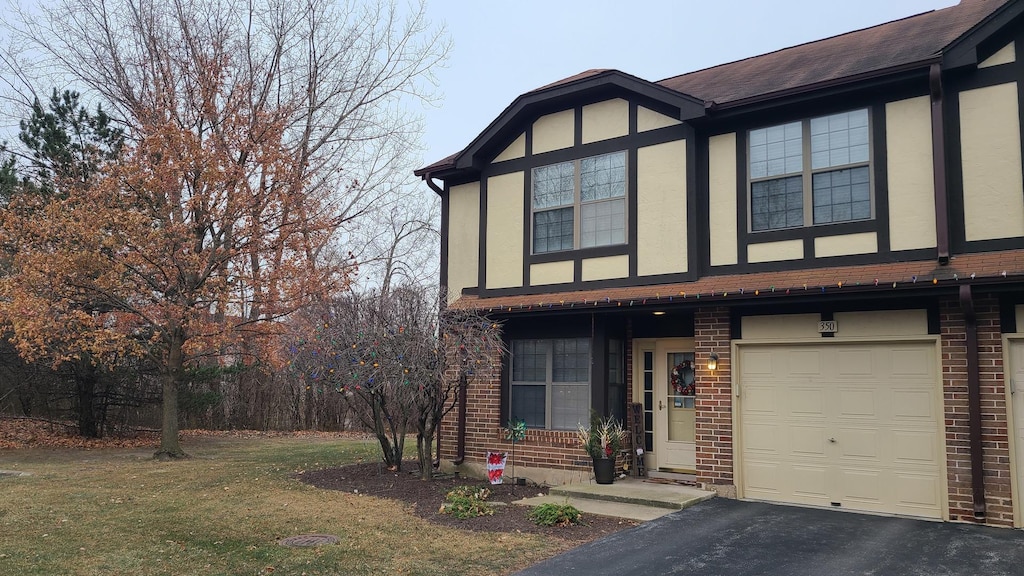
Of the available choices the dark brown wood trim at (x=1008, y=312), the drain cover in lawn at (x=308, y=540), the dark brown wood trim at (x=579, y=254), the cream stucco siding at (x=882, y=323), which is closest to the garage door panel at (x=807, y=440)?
the cream stucco siding at (x=882, y=323)

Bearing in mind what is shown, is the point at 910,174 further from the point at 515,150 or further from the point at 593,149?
the point at 515,150

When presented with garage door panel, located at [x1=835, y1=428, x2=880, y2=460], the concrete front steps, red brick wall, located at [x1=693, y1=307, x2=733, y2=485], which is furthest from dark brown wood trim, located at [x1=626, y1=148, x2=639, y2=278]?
garage door panel, located at [x1=835, y1=428, x2=880, y2=460]

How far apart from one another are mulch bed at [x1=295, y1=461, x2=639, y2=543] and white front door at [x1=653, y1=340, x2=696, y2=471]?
6.42ft

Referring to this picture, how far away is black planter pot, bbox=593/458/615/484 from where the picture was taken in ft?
33.6

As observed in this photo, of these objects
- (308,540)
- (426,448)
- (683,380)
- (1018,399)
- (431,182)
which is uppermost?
(431,182)

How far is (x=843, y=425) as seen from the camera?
895cm

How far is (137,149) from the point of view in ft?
48.2

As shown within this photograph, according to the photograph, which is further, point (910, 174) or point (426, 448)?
point (426, 448)

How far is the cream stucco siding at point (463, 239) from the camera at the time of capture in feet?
41.7

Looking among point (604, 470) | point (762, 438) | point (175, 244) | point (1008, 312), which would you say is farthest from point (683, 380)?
point (175, 244)

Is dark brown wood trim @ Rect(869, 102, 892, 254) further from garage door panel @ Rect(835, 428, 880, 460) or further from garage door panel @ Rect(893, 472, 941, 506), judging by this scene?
garage door panel @ Rect(893, 472, 941, 506)

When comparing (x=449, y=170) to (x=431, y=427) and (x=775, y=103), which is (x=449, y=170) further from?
(x=775, y=103)

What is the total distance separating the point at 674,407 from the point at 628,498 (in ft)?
7.40

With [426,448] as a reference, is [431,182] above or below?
above
